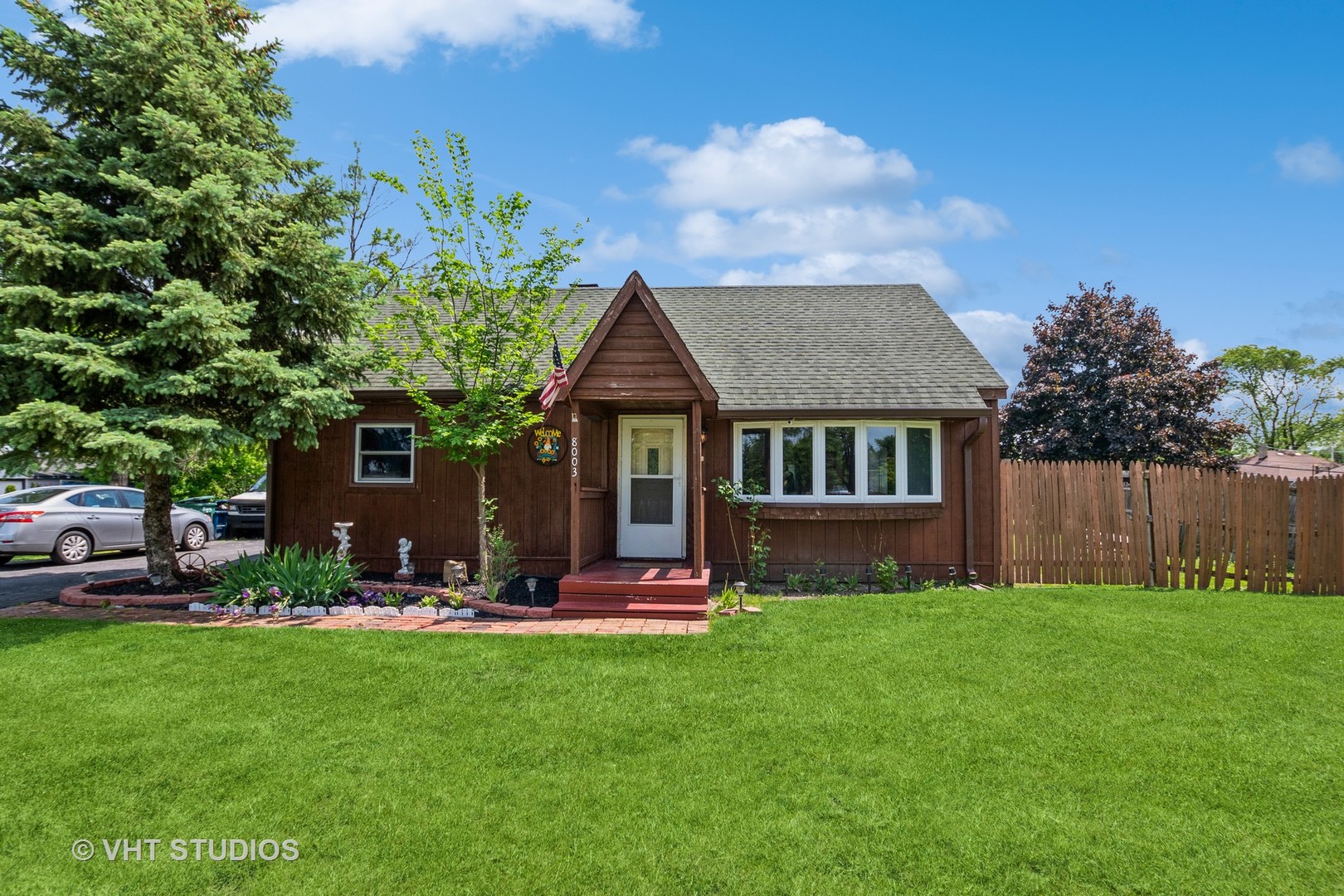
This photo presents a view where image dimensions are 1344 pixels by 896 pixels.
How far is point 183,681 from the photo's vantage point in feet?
18.0

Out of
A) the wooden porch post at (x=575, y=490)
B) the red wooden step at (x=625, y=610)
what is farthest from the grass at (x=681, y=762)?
the wooden porch post at (x=575, y=490)

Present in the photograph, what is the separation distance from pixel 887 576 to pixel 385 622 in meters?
6.66

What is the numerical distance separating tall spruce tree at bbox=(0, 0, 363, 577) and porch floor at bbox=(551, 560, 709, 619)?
12.8 ft

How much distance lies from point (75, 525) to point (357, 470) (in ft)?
21.0

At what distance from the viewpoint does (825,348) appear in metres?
11.7

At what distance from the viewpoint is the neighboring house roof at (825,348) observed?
1018cm

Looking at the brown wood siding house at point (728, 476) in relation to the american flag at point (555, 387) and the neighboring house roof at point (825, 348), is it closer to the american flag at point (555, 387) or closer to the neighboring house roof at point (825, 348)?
the neighboring house roof at point (825, 348)

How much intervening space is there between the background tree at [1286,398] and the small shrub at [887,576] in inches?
1335

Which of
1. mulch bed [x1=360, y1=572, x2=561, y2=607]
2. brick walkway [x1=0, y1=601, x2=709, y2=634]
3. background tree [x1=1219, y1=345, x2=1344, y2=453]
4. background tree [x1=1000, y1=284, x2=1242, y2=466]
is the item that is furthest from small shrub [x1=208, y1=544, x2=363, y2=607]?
background tree [x1=1219, y1=345, x2=1344, y2=453]

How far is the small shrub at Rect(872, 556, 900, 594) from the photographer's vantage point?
9.95 m

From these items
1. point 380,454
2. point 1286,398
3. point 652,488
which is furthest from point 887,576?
point 1286,398

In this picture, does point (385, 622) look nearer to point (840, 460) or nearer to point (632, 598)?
point (632, 598)

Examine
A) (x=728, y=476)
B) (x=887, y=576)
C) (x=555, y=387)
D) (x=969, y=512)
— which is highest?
(x=555, y=387)

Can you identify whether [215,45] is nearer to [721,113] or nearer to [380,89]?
[380,89]
